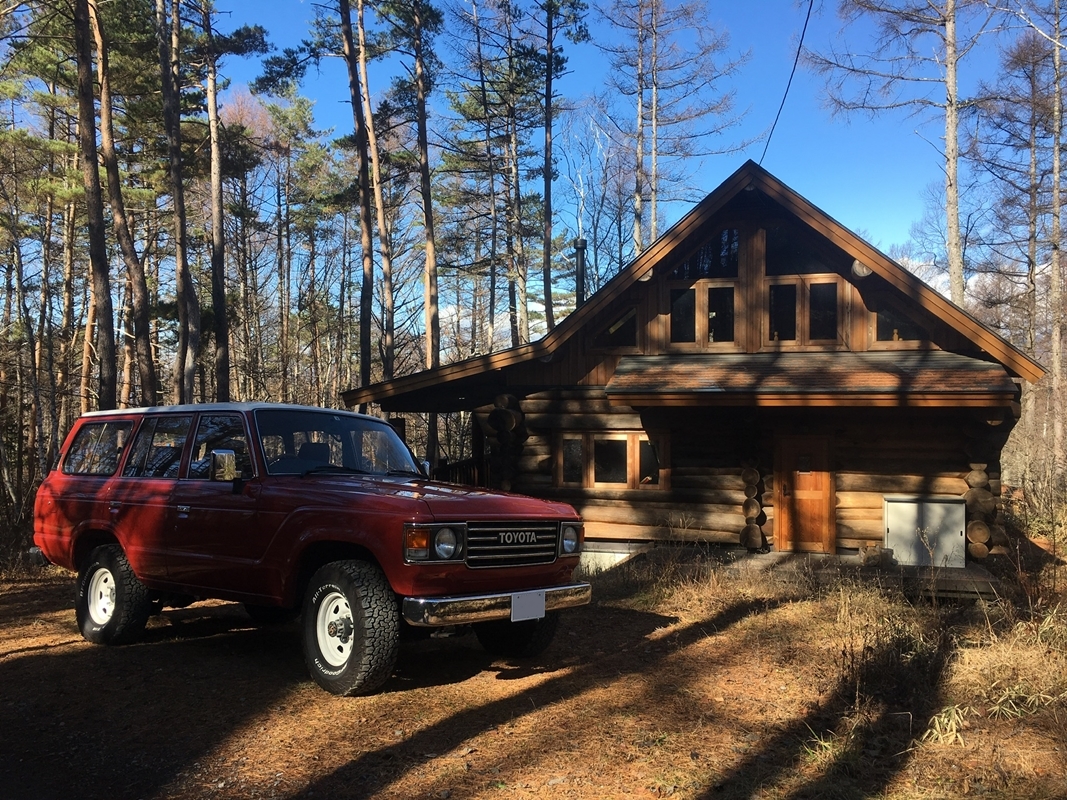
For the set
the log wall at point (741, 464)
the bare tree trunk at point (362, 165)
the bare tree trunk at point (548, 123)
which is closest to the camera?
the log wall at point (741, 464)

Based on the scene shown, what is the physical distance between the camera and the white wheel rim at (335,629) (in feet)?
17.9

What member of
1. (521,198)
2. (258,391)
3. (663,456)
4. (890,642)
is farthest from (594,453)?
(258,391)

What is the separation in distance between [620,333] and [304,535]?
9.95m

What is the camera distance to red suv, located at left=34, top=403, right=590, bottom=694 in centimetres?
528

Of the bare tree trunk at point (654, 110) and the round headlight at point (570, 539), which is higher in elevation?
the bare tree trunk at point (654, 110)

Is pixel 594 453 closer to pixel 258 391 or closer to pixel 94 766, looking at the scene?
pixel 94 766

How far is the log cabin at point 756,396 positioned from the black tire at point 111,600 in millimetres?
7263

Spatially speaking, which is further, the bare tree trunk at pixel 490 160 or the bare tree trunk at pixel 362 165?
the bare tree trunk at pixel 490 160

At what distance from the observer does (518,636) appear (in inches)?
263

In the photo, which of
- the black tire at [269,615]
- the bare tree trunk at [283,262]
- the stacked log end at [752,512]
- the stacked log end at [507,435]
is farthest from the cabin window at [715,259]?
the bare tree trunk at [283,262]

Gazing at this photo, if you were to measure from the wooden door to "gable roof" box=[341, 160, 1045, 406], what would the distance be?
114 inches

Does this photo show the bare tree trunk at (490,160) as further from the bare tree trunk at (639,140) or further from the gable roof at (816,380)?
the gable roof at (816,380)

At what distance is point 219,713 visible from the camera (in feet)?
17.7

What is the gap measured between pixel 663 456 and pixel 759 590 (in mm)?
4726
